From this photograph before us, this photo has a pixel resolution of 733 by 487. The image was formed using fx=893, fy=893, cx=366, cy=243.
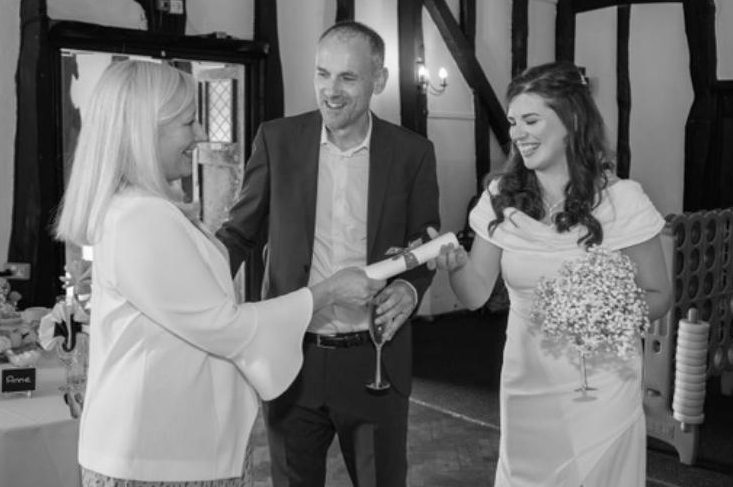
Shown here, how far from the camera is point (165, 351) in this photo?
1.81 metres

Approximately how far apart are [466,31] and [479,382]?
4.15 metres

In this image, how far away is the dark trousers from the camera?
252 cm

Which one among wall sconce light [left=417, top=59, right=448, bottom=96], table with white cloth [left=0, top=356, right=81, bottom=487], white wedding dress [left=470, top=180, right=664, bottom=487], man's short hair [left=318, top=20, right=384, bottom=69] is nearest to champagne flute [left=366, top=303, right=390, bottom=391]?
white wedding dress [left=470, top=180, right=664, bottom=487]

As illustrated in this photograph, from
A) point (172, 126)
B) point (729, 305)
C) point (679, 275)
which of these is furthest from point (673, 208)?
point (172, 126)

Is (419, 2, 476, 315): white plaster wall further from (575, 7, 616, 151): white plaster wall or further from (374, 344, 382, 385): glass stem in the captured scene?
(374, 344, 382, 385): glass stem

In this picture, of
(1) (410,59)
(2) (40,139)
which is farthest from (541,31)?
(2) (40,139)

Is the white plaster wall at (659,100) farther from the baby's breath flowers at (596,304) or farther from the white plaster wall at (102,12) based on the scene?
the baby's breath flowers at (596,304)

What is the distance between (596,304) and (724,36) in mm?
7673

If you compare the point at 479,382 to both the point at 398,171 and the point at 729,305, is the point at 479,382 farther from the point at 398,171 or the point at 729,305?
the point at 398,171

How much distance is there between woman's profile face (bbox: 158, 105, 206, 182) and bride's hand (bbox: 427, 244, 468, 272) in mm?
774

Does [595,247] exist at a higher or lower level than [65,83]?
lower

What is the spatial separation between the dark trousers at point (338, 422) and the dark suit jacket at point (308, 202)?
3.6 inches

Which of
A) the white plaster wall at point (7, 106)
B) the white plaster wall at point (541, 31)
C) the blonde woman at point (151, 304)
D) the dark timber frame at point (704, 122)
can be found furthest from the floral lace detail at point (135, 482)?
the white plaster wall at point (541, 31)

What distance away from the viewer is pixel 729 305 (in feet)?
19.2
